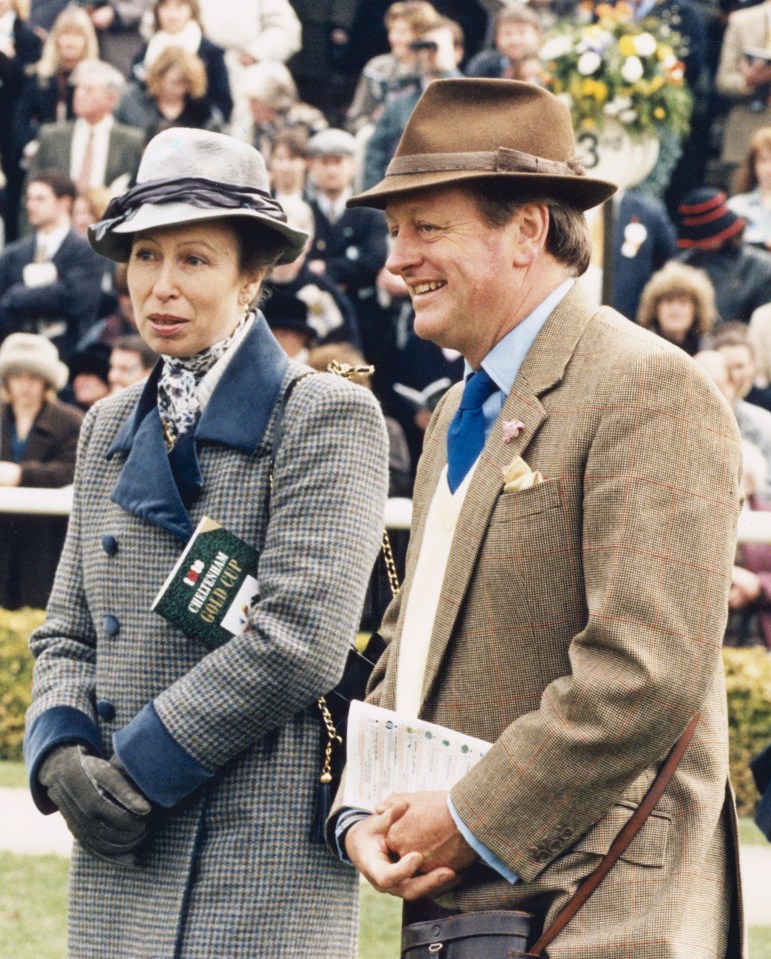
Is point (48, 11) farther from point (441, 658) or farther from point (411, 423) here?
point (441, 658)

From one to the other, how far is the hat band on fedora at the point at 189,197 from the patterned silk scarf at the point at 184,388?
0.77ft

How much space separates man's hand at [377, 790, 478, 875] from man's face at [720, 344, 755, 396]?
676cm

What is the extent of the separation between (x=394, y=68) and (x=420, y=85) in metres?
0.29

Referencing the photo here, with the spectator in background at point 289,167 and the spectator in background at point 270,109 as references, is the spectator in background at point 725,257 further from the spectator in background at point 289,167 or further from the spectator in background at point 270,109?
the spectator in background at point 270,109

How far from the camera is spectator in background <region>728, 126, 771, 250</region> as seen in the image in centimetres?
973

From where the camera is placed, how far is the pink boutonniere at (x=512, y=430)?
239 centimetres

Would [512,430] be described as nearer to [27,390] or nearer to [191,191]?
[191,191]

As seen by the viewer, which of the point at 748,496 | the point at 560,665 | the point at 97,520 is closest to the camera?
the point at 560,665

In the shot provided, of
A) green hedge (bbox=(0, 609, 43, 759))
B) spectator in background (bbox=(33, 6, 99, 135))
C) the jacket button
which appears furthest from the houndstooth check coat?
spectator in background (bbox=(33, 6, 99, 135))

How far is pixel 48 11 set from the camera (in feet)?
35.9

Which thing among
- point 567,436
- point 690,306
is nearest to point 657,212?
point 690,306

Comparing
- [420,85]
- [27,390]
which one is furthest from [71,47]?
[27,390]

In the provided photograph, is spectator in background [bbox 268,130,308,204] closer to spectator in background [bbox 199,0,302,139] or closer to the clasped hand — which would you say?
spectator in background [bbox 199,0,302,139]

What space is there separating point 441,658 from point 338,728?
633mm
